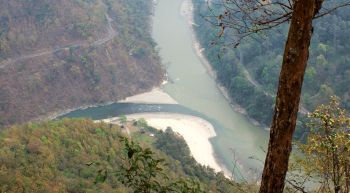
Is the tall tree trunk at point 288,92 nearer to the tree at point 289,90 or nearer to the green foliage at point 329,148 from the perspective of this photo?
the tree at point 289,90

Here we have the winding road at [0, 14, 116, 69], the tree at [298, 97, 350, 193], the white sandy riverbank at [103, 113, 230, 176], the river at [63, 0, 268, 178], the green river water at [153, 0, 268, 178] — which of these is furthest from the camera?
the winding road at [0, 14, 116, 69]

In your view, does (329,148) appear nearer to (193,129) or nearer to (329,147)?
(329,147)

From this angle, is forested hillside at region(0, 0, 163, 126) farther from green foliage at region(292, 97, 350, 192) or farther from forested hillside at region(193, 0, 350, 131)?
green foliage at region(292, 97, 350, 192)

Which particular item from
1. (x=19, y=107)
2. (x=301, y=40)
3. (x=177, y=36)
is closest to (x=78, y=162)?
(x=19, y=107)

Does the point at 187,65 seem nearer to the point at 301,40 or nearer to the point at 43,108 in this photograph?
the point at 43,108

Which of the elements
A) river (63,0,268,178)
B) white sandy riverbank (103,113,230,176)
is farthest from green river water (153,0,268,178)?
white sandy riverbank (103,113,230,176)

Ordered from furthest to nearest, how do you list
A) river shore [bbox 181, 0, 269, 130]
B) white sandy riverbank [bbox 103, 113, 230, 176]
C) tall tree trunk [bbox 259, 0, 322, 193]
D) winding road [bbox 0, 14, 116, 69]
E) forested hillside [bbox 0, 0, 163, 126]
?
winding road [bbox 0, 14, 116, 69] < forested hillside [bbox 0, 0, 163, 126] < river shore [bbox 181, 0, 269, 130] < white sandy riverbank [bbox 103, 113, 230, 176] < tall tree trunk [bbox 259, 0, 322, 193]

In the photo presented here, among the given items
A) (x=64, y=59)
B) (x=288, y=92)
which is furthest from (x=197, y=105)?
(x=288, y=92)

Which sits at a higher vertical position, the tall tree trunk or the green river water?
the green river water
